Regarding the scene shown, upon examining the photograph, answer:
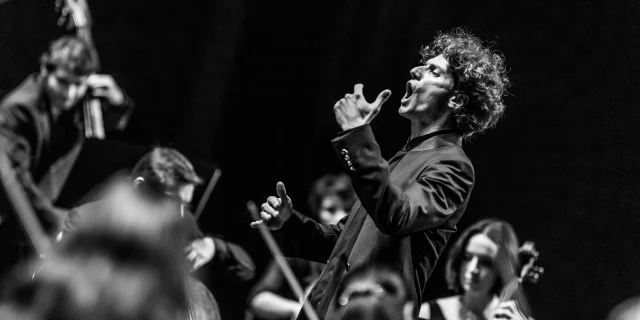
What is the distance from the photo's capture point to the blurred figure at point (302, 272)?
362 centimetres

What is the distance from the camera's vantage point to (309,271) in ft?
12.2

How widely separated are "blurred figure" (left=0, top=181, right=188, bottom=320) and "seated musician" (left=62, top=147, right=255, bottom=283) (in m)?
2.46

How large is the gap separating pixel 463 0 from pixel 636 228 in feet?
4.33

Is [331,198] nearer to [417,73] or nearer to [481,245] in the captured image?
[481,245]

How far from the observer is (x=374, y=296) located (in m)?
1.70

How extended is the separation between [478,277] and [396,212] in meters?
1.87

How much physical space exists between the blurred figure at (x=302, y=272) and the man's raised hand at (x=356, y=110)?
1725mm

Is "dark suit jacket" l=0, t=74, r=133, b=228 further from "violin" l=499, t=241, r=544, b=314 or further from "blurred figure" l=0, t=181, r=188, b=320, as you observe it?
"blurred figure" l=0, t=181, r=188, b=320

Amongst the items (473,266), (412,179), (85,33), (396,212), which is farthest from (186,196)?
(396,212)

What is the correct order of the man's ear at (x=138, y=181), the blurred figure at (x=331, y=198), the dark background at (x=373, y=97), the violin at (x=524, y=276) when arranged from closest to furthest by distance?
1. the violin at (x=524, y=276)
2. the man's ear at (x=138, y=181)
3. the dark background at (x=373, y=97)
4. the blurred figure at (x=331, y=198)

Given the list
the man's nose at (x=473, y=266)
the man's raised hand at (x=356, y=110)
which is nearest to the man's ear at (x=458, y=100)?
the man's raised hand at (x=356, y=110)

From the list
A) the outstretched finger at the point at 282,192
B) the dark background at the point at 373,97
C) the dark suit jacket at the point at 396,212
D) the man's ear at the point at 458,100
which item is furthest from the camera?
the dark background at the point at 373,97

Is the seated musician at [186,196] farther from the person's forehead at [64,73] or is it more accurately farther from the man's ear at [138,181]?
the person's forehead at [64,73]

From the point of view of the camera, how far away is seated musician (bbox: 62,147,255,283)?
3.46 metres
